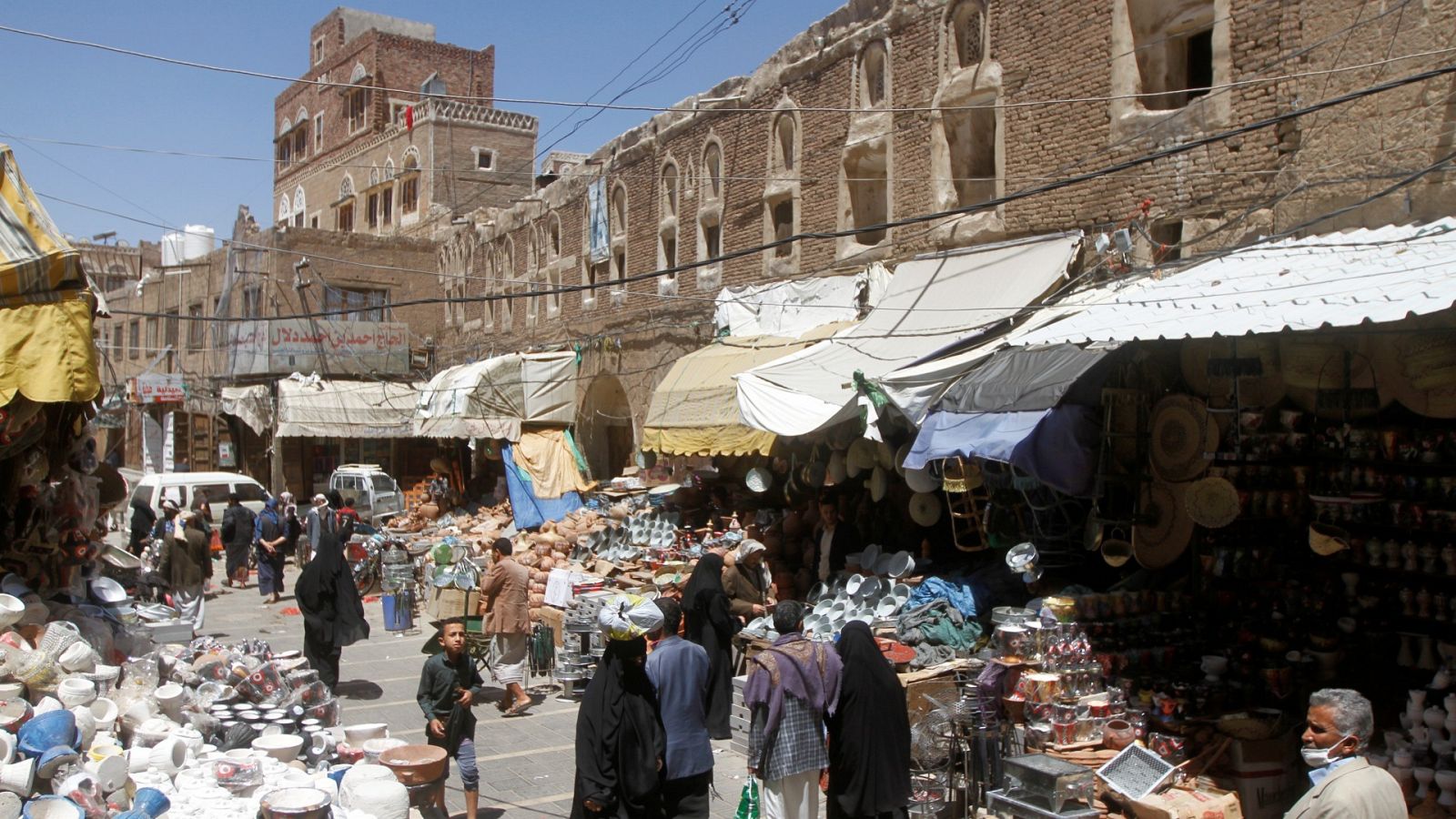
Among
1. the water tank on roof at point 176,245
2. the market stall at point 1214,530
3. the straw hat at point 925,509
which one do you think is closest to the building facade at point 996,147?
the market stall at point 1214,530

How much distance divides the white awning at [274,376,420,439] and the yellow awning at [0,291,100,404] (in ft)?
65.2

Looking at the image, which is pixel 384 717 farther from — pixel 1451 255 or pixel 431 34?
pixel 431 34

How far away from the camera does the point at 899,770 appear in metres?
5.96

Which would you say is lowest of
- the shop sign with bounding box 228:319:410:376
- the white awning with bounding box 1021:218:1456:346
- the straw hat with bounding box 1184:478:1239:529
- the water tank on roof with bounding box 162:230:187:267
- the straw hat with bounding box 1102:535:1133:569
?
the straw hat with bounding box 1102:535:1133:569

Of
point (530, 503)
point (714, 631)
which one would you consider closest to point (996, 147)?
point (714, 631)

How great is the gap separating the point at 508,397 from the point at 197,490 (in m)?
5.86

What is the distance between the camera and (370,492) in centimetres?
2283

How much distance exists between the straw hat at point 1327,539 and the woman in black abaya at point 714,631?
441 centimetres

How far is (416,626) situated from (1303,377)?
10883 millimetres

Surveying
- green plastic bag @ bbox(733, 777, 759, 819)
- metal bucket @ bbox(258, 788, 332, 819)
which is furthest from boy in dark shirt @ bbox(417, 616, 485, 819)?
green plastic bag @ bbox(733, 777, 759, 819)

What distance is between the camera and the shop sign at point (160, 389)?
101 feet

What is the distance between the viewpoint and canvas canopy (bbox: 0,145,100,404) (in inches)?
243

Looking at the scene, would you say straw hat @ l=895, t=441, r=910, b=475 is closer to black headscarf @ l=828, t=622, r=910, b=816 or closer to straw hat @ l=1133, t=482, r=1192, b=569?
straw hat @ l=1133, t=482, r=1192, b=569

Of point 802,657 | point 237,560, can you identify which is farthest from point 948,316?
point 237,560
